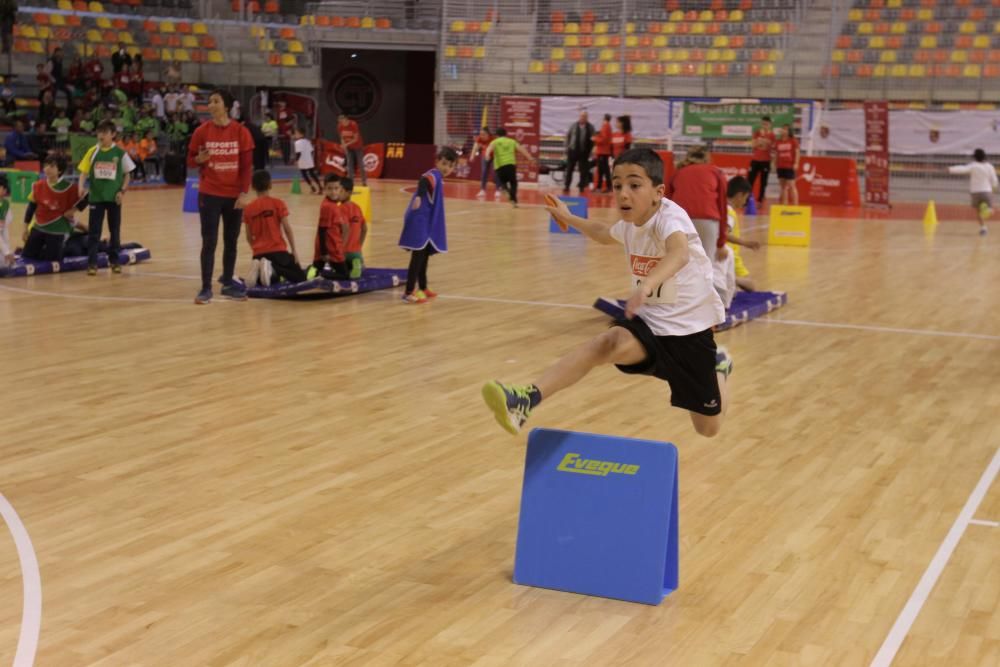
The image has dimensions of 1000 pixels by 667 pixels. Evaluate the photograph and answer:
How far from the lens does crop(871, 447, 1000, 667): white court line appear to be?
14.6 feet

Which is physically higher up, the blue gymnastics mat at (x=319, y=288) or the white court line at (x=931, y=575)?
the blue gymnastics mat at (x=319, y=288)

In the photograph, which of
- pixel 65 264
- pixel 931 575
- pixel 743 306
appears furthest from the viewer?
pixel 65 264

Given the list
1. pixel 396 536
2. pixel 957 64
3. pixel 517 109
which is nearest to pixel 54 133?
pixel 517 109

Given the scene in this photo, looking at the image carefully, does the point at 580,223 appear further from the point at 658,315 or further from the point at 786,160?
the point at 786,160

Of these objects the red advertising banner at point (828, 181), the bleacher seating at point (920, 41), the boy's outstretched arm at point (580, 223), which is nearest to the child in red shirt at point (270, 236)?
the boy's outstretched arm at point (580, 223)

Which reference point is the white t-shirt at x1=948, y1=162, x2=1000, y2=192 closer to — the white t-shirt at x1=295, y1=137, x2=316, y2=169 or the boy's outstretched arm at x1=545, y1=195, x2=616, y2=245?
the white t-shirt at x1=295, y1=137, x2=316, y2=169

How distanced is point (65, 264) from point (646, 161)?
988cm

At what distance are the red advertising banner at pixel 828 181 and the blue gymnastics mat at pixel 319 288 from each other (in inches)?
600

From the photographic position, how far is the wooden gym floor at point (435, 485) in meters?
4.55

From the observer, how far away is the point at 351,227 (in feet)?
41.5

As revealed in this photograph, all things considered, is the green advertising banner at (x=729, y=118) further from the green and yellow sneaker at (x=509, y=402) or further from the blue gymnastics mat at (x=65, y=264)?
the green and yellow sneaker at (x=509, y=402)

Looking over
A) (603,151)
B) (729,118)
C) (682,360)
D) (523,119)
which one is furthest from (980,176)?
(682,360)

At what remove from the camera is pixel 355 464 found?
6719 mm

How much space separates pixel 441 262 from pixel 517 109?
16036mm
